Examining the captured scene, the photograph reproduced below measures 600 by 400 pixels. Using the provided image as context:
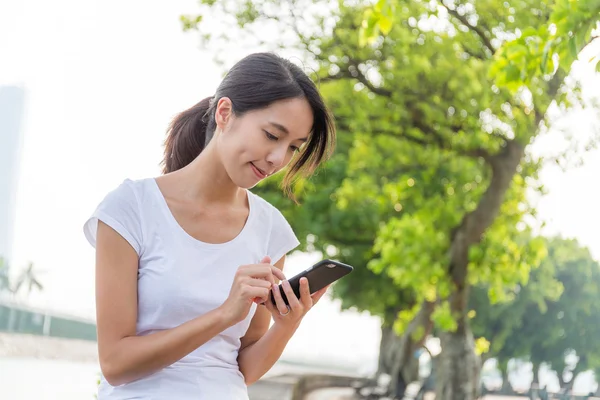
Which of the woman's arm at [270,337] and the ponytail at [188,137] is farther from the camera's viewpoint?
the ponytail at [188,137]

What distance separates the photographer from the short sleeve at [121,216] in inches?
90.4

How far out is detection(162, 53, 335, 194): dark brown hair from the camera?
8.19ft

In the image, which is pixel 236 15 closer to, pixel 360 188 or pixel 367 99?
pixel 367 99

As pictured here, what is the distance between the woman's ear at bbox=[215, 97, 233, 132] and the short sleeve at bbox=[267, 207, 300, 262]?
35cm

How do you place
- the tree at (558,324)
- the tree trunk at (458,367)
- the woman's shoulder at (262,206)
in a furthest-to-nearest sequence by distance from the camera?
the tree at (558,324)
the tree trunk at (458,367)
the woman's shoulder at (262,206)

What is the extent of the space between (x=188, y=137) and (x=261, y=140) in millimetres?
447

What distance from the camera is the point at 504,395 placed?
30.4 metres

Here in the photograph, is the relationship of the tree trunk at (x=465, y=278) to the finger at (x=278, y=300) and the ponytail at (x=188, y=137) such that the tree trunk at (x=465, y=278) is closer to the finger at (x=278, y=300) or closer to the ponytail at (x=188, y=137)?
the ponytail at (x=188, y=137)

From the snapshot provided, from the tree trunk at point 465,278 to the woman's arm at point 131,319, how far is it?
9.96 metres

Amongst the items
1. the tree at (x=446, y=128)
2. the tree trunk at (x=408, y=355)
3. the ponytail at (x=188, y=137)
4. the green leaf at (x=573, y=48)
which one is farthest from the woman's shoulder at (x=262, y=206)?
the tree trunk at (x=408, y=355)

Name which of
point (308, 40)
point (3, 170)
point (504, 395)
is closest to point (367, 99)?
point (308, 40)

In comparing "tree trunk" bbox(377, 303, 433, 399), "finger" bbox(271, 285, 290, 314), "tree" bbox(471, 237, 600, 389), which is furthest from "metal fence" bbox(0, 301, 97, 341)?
"tree" bbox(471, 237, 600, 389)

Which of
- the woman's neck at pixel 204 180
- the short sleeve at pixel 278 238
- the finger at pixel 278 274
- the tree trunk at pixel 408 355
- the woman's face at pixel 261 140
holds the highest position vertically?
the woman's face at pixel 261 140

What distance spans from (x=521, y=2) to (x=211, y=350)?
876cm
